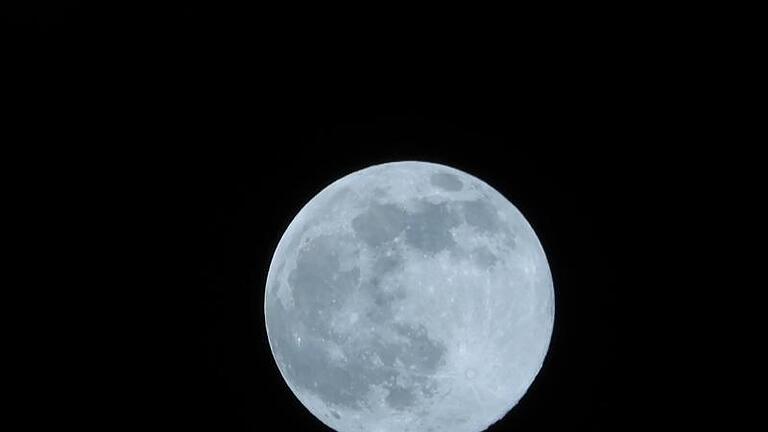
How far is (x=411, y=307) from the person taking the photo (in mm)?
4230

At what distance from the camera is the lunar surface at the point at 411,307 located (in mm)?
4266

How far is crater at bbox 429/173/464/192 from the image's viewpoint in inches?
186

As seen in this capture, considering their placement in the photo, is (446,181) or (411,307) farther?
(446,181)

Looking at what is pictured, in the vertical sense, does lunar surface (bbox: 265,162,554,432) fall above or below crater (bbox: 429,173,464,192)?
below

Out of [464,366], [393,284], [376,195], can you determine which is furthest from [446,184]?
[464,366]

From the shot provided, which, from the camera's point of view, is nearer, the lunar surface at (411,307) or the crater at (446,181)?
the lunar surface at (411,307)

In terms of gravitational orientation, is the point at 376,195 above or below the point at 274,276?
above

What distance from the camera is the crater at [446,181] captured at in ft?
15.5

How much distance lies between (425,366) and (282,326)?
101 centimetres

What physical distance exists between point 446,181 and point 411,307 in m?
0.94

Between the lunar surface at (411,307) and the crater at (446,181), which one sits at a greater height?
the crater at (446,181)

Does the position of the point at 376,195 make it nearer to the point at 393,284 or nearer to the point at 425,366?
the point at 393,284

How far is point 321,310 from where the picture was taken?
174 inches

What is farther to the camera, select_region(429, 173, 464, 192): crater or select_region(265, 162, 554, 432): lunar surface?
select_region(429, 173, 464, 192): crater
